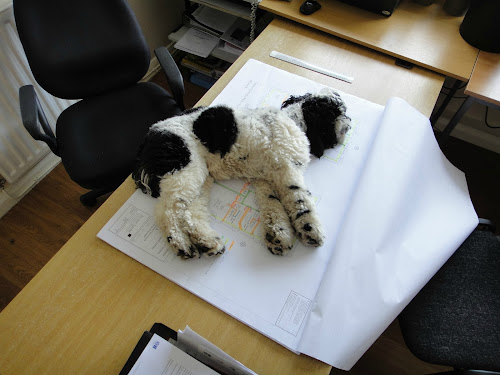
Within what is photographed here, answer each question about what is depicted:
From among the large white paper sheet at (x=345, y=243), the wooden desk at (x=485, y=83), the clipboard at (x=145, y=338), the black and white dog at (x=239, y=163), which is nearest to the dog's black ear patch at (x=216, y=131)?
the black and white dog at (x=239, y=163)

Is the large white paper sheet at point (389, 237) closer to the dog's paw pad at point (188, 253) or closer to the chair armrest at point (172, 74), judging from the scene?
the dog's paw pad at point (188, 253)

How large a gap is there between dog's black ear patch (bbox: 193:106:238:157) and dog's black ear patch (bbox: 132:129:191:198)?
0.21 feet

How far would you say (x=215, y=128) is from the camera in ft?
2.82

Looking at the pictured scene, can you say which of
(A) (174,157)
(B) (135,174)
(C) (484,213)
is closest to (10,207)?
(B) (135,174)

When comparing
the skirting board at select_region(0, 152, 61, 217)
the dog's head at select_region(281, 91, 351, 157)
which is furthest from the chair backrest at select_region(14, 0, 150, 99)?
the dog's head at select_region(281, 91, 351, 157)

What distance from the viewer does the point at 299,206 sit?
80 cm

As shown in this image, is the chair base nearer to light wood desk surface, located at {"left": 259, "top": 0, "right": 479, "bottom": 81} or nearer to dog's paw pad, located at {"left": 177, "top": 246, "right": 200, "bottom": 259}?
dog's paw pad, located at {"left": 177, "top": 246, "right": 200, "bottom": 259}

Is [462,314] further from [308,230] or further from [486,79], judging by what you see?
[486,79]

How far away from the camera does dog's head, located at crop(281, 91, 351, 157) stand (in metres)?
0.92

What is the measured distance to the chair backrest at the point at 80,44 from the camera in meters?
1.07

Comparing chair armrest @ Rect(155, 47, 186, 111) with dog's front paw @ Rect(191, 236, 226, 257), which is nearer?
dog's front paw @ Rect(191, 236, 226, 257)

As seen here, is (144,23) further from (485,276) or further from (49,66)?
(485,276)

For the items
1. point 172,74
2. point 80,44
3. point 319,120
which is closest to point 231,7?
point 172,74

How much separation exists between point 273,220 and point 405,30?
103cm
